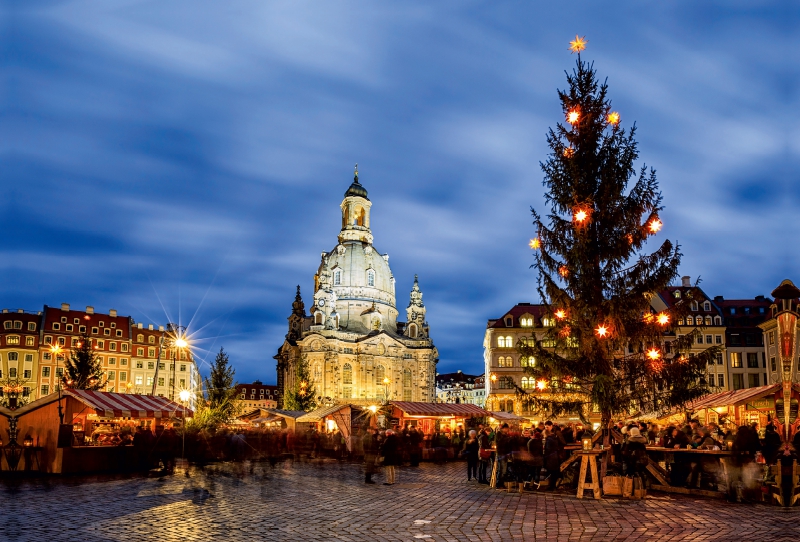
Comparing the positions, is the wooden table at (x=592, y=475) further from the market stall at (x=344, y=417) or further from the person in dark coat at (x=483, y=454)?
the market stall at (x=344, y=417)

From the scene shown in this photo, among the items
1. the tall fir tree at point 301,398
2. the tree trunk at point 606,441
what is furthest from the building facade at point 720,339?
the tree trunk at point 606,441

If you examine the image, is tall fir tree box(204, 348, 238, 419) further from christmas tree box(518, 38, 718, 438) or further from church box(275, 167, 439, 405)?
church box(275, 167, 439, 405)

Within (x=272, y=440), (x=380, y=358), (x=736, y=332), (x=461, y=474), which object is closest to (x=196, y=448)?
(x=272, y=440)

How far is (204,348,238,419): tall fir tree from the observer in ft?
144

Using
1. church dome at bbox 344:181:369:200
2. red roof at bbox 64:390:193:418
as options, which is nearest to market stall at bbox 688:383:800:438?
red roof at bbox 64:390:193:418

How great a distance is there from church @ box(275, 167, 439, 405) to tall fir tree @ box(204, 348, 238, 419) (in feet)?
157

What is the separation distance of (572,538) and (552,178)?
1204 cm

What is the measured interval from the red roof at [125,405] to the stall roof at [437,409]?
42.6 ft

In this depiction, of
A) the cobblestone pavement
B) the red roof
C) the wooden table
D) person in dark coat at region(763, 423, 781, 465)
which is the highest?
the red roof

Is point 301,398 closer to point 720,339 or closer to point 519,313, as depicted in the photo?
point 519,313

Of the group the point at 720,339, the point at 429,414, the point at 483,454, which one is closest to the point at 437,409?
the point at 429,414

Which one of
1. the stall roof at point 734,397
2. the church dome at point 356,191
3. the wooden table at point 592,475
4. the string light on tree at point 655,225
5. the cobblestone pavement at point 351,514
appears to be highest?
the church dome at point 356,191

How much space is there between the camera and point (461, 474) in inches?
997

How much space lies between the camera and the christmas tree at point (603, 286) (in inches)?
749
